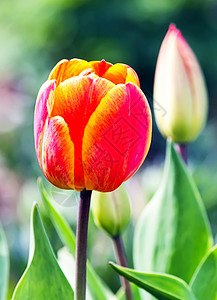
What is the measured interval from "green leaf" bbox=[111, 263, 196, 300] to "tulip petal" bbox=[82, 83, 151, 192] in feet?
0.24

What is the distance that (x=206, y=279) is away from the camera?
19.3 inches

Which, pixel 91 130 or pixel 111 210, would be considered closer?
pixel 91 130

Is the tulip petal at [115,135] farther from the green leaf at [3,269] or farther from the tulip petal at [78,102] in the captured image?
the green leaf at [3,269]

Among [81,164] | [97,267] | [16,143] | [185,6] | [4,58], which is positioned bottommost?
[97,267]

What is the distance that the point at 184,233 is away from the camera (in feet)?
1.82

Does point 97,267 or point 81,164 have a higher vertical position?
point 81,164

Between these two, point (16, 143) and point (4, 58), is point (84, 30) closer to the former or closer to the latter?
point (4, 58)

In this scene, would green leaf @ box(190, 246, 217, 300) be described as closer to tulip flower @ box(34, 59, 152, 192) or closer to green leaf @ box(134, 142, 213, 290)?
green leaf @ box(134, 142, 213, 290)

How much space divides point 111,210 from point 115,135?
7.3 inches

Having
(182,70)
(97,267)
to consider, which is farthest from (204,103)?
(97,267)

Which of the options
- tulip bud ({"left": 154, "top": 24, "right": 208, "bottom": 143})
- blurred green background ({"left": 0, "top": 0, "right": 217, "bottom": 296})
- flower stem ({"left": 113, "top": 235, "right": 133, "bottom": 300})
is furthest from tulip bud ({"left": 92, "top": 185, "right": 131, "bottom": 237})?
blurred green background ({"left": 0, "top": 0, "right": 217, "bottom": 296})

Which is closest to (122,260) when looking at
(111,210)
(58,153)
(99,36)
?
(111,210)

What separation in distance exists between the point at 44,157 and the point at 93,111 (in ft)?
0.16

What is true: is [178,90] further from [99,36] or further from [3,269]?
[99,36]
